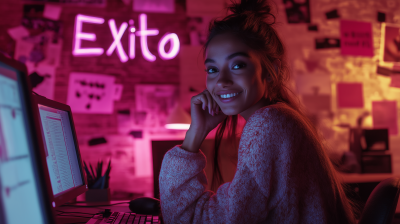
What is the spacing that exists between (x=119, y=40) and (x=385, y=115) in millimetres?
2669

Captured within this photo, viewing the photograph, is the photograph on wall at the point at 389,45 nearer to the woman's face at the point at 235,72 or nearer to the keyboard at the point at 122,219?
the woman's face at the point at 235,72

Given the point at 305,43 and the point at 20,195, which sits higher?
the point at 305,43

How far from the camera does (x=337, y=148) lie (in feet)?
9.07

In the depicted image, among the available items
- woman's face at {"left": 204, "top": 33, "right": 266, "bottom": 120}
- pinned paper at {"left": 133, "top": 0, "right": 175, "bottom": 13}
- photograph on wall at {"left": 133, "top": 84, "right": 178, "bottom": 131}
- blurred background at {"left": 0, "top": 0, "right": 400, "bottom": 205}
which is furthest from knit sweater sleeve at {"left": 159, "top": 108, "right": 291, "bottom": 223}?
pinned paper at {"left": 133, "top": 0, "right": 175, "bottom": 13}

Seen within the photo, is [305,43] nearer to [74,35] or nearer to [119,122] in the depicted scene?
[119,122]

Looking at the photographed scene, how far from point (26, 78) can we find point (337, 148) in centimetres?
281

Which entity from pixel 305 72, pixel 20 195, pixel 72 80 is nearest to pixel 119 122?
pixel 72 80

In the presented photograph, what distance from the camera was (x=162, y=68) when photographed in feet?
8.88

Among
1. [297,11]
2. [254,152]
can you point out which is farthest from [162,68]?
[254,152]

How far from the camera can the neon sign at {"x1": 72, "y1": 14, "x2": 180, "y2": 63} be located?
2582mm

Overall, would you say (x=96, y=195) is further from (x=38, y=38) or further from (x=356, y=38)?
(x=356, y=38)

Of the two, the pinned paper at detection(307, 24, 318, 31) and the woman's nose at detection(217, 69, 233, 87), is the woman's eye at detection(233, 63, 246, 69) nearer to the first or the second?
the woman's nose at detection(217, 69, 233, 87)

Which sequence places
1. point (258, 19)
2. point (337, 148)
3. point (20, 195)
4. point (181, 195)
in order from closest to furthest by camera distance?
point (20, 195), point (181, 195), point (258, 19), point (337, 148)

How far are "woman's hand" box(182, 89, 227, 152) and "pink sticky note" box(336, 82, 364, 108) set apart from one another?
7.32 feet
